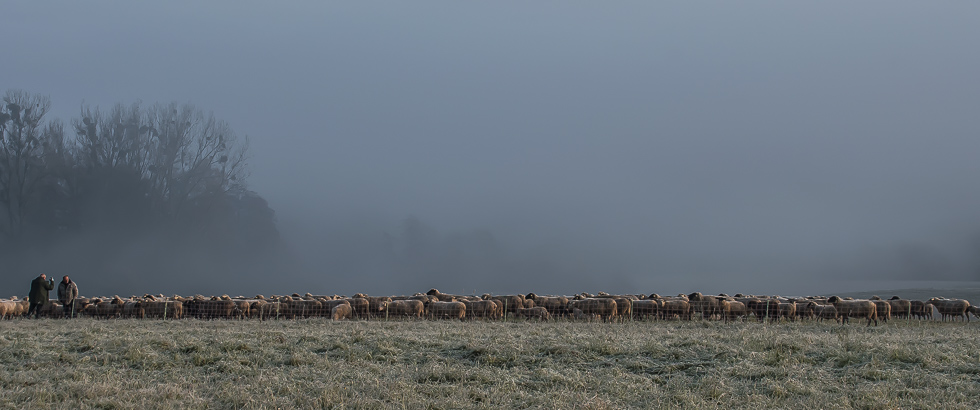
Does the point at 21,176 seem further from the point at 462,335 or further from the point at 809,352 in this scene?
the point at 809,352

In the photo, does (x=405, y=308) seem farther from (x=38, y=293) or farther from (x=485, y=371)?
(x=485, y=371)

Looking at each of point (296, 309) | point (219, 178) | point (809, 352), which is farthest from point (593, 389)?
point (219, 178)

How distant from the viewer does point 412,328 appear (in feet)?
58.1

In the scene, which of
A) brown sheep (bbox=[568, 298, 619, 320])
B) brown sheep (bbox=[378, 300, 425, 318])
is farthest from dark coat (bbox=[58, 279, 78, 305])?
brown sheep (bbox=[568, 298, 619, 320])

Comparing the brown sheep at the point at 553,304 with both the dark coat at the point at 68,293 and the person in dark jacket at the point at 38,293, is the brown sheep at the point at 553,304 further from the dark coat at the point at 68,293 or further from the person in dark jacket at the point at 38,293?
the person in dark jacket at the point at 38,293

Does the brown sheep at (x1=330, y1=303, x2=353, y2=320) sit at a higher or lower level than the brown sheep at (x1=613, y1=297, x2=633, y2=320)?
lower

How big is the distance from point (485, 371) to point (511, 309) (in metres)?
14.5

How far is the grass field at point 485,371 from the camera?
30.0ft

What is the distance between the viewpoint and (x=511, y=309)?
82.9ft

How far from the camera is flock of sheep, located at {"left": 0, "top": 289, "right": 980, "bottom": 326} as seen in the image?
76.2 ft

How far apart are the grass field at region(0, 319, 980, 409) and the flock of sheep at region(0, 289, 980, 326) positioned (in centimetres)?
846

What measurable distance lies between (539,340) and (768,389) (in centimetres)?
490

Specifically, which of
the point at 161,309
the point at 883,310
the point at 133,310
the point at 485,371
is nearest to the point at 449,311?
the point at 161,309

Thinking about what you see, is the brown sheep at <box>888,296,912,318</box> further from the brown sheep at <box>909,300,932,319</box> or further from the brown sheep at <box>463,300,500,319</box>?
the brown sheep at <box>463,300,500,319</box>
